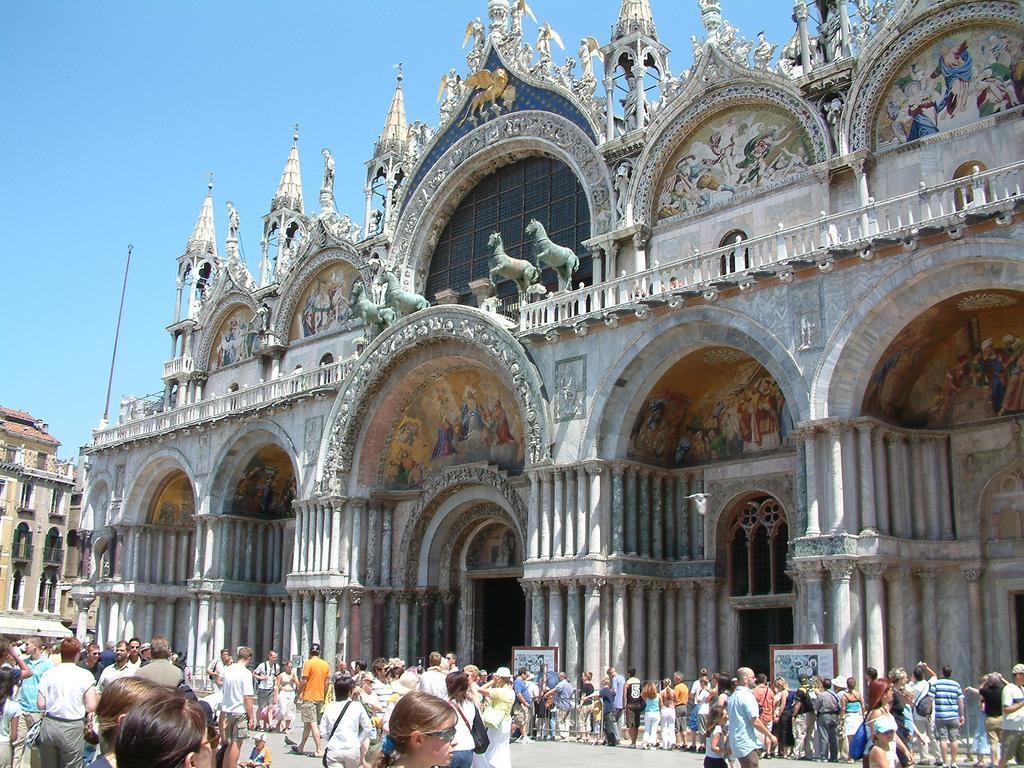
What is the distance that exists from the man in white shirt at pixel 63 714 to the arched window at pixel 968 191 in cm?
1419

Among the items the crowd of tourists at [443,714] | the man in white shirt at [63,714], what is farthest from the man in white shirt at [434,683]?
the man in white shirt at [63,714]

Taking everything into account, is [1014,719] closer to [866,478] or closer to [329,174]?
[866,478]

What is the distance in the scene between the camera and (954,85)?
20.8m

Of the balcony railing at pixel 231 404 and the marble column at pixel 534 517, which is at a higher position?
the balcony railing at pixel 231 404

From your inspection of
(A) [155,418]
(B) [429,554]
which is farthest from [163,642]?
(A) [155,418]

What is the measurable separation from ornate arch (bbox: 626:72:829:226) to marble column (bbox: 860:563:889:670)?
8.47m

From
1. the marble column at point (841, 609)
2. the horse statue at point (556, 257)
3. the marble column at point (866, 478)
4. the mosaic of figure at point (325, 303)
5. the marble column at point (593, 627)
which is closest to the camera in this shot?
the marble column at point (841, 609)

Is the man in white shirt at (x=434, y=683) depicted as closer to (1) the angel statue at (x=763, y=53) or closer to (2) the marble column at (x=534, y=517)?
(2) the marble column at (x=534, y=517)

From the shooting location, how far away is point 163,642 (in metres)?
10.8

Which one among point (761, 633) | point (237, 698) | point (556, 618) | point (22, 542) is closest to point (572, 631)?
point (556, 618)

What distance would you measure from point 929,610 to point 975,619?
71 centimetres

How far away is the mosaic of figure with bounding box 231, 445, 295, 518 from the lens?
3222 centimetres

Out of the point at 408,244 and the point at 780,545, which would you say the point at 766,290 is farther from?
the point at 408,244

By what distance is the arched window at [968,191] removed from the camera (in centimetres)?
1747
